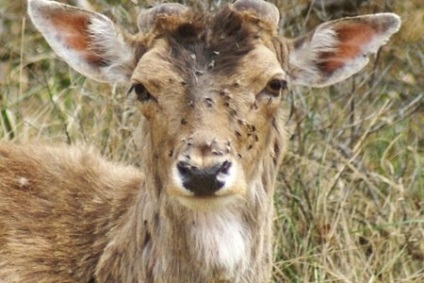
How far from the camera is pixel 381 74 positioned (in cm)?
1159

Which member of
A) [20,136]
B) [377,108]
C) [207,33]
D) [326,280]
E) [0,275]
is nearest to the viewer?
[207,33]

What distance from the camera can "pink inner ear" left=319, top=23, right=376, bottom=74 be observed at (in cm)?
788

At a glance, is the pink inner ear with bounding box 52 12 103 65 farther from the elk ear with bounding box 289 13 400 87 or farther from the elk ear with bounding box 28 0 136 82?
the elk ear with bounding box 289 13 400 87

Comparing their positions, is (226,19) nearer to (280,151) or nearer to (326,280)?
(280,151)

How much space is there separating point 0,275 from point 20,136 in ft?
9.35

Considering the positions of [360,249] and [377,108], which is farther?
[377,108]

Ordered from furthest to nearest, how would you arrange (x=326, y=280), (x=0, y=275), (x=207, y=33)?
(x=326, y=280)
(x=0, y=275)
(x=207, y=33)

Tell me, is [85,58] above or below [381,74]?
above

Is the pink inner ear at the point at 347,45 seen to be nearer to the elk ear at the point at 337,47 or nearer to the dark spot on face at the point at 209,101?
the elk ear at the point at 337,47

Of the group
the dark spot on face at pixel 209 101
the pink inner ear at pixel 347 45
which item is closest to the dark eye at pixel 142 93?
the dark spot on face at pixel 209 101

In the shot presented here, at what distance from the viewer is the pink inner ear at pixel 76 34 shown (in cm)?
789

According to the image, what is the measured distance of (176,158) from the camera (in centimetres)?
675

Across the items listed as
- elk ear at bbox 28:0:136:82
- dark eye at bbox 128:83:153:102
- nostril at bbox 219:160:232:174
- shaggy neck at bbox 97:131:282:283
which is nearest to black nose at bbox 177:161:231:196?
nostril at bbox 219:160:232:174

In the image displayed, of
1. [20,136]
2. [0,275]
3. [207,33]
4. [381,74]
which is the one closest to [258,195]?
[207,33]
